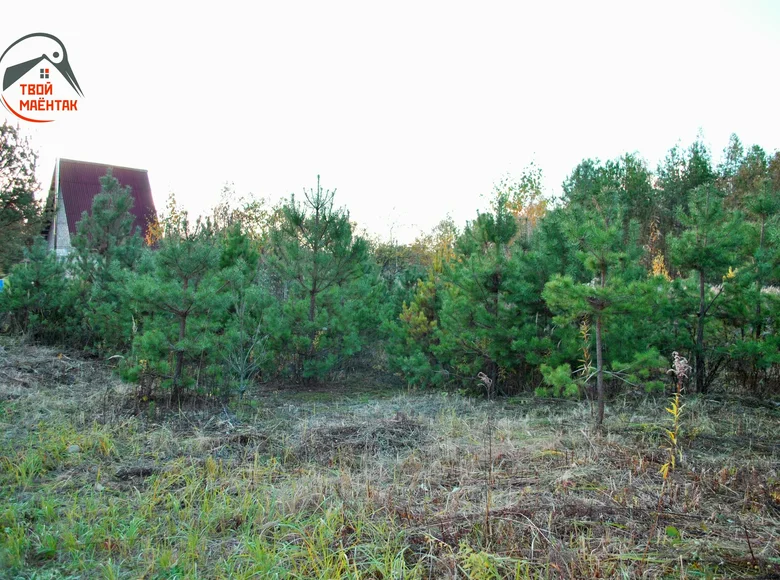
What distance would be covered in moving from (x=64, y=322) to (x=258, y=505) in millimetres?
9354

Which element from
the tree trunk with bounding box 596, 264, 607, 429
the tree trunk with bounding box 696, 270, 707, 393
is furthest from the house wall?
the tree trunk with bounding box 596, 264, 607, 429

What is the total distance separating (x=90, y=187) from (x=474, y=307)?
83.2 ft

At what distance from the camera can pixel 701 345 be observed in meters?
7.40

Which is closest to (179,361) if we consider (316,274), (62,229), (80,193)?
(316,274)

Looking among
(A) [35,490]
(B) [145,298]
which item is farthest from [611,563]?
(B) [145,298]

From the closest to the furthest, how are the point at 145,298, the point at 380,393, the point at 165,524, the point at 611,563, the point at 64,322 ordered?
1. the point at 611,563
2. the point at 165,524
3. the point at 145,298
4. the point at 380,393
5. the point at 64,322

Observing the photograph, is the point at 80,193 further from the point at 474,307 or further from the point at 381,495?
the point at 381,495

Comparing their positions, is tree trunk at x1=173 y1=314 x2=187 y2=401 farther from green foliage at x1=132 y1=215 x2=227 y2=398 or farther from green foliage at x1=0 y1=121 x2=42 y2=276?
green foliage at x1=0 y1=121 x2=42 y2=276

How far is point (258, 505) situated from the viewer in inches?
147

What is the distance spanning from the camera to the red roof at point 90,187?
26.2 m

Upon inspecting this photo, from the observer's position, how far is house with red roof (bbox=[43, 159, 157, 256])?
25891 millimetres

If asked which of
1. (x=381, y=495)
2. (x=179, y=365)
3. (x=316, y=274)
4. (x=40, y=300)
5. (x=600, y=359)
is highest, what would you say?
(x=316, y=274)

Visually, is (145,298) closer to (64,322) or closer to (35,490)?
(35,490)

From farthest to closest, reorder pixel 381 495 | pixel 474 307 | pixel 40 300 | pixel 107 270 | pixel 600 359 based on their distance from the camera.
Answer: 1. pixel 107 270
2. pixel 40 300
3. pixel 474 307
4. pixel 600 359
5. pixel 381 495
